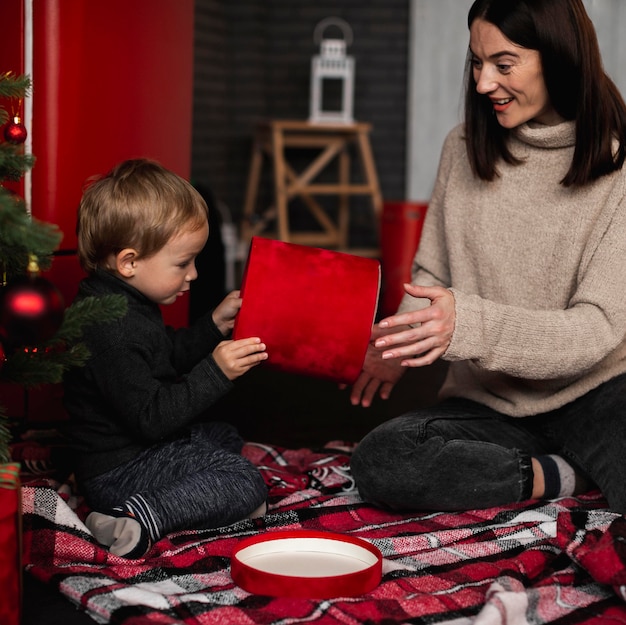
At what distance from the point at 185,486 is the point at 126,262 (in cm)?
37

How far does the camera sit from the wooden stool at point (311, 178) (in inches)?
182

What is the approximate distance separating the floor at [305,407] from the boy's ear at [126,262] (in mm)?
639

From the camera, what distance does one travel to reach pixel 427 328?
56.2 inches

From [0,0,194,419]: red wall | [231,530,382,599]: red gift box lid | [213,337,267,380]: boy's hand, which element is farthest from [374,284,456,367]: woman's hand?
[0,0,194,419]: red wall

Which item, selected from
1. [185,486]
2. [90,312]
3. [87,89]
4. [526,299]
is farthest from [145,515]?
[87,89]

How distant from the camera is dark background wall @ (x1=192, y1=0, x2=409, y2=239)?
4.92 m

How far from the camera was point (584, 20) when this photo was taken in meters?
1.55

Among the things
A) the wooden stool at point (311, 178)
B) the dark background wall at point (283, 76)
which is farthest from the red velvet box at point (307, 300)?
the dark background wall at point (283, 76)

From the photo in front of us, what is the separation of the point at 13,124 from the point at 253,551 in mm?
742

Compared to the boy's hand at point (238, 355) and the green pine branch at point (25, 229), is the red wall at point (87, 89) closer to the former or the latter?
the boy's hand at point (238, 355)

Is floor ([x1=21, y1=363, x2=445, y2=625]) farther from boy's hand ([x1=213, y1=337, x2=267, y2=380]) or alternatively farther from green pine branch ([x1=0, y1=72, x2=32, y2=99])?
green pine branch ([x1=0, y1=72, x2=32, y2=99])

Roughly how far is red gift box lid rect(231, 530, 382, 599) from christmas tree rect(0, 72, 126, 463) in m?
0.34

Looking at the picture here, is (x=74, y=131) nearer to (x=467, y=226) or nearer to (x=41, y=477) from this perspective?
(x=41, y=477)

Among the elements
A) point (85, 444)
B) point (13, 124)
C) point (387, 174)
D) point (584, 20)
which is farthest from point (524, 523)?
point (387, 174)
